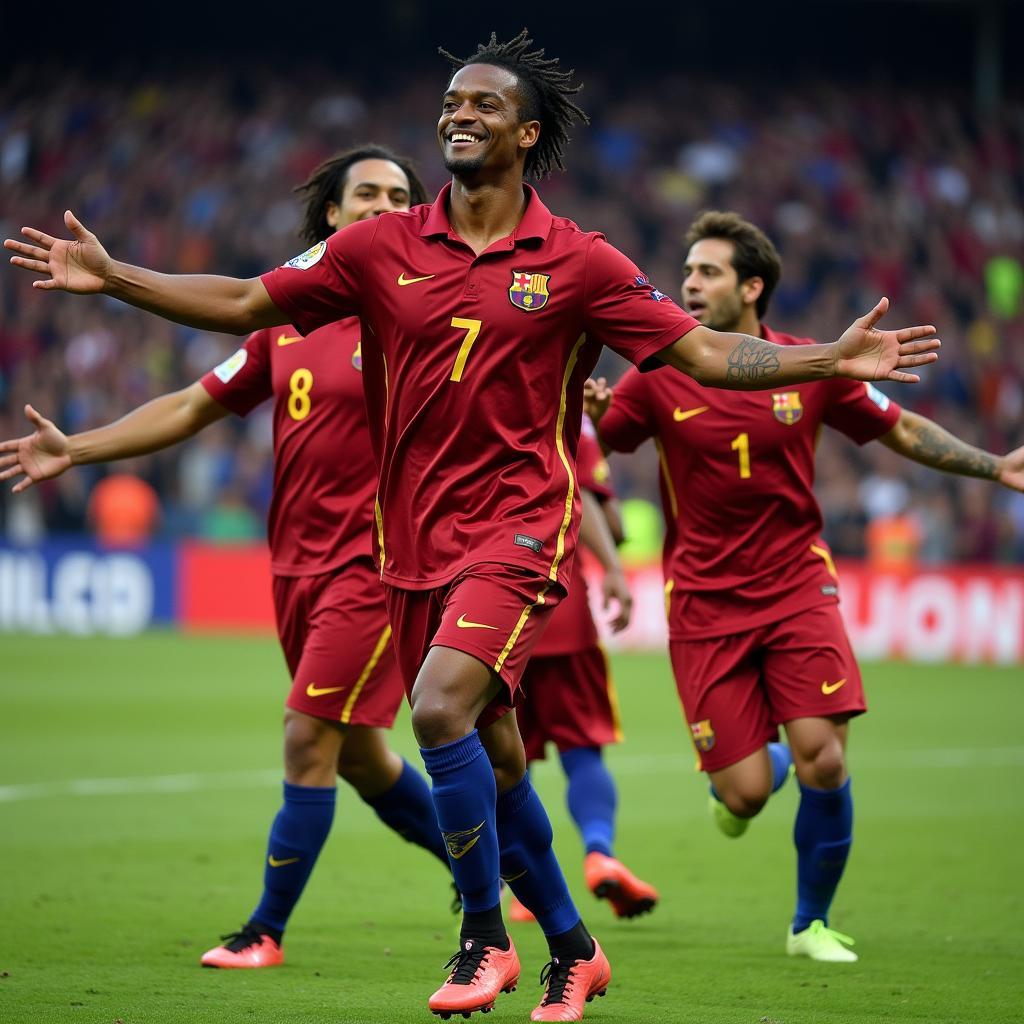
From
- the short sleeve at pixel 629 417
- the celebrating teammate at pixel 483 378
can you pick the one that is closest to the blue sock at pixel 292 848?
the celebrating teammate at pixel 483 378

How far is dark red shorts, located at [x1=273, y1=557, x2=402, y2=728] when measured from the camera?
643 centimetres

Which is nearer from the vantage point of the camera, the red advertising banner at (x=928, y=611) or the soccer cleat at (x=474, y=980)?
the soccer cleat at (x=474, y=980)

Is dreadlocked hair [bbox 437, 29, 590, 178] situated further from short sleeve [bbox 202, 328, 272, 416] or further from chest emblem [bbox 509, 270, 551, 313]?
short sleeve [bbox 202, 328, 272, 416]

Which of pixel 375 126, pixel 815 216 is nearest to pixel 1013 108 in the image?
pixel 815 216

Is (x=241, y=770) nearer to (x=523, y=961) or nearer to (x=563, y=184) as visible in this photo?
(x=523, y=961)

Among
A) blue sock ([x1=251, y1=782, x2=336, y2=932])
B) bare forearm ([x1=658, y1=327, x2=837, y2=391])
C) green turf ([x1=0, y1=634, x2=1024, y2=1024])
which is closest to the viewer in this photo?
bare forearm ([x1=658, y1=327, x2=837, y2=391])

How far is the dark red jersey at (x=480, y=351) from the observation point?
520 centimetres

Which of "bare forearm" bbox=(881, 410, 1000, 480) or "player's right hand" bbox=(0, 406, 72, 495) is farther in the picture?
"bare forearm" bbox=(881, 410, 1000, 480)

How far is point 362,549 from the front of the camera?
662cm

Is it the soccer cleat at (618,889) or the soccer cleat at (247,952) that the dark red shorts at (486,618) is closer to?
the soccer cleat at (247,952)

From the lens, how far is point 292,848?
6.42m

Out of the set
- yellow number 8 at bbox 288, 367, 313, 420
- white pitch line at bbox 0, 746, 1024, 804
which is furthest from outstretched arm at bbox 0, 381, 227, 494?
white pitch line at bbox 0, 746, 1024, 804

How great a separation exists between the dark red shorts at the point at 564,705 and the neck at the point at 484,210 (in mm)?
2994

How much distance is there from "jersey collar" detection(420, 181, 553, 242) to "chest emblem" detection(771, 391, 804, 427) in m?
1.88
